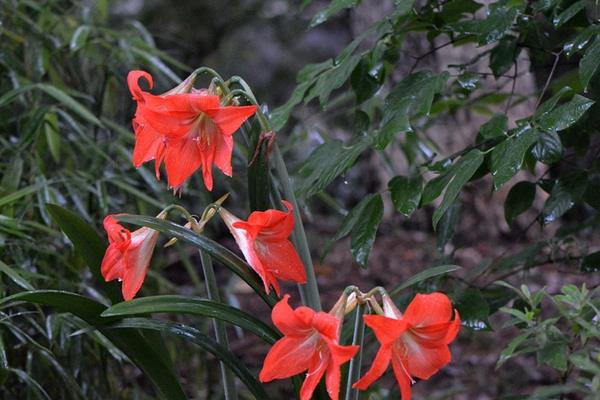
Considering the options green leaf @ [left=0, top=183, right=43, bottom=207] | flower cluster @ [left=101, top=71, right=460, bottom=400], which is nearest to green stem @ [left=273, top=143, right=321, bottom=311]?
flower cluster @ [left=101, top=71, right=460, bottom=400]

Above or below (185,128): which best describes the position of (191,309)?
below

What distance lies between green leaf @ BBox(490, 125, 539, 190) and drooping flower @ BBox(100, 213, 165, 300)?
54 centimetres

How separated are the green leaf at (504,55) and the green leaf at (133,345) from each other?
86cm

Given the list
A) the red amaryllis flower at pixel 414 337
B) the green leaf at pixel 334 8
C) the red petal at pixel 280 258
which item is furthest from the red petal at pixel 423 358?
the green leaf at pixel 334 8

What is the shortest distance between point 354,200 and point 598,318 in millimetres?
3838

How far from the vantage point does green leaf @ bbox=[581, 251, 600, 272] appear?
5.53 feet

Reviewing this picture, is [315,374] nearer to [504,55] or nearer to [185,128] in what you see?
[185,128]

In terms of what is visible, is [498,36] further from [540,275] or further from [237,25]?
[237,25]

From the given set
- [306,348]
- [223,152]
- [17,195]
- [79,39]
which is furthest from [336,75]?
[79,39]

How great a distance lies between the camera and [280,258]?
1.33m

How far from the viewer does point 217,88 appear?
133 cm

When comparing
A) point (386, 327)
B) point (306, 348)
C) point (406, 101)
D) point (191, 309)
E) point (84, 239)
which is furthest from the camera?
point (406, 101)

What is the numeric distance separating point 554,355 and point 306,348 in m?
0.44

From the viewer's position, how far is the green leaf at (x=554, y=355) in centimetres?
134
